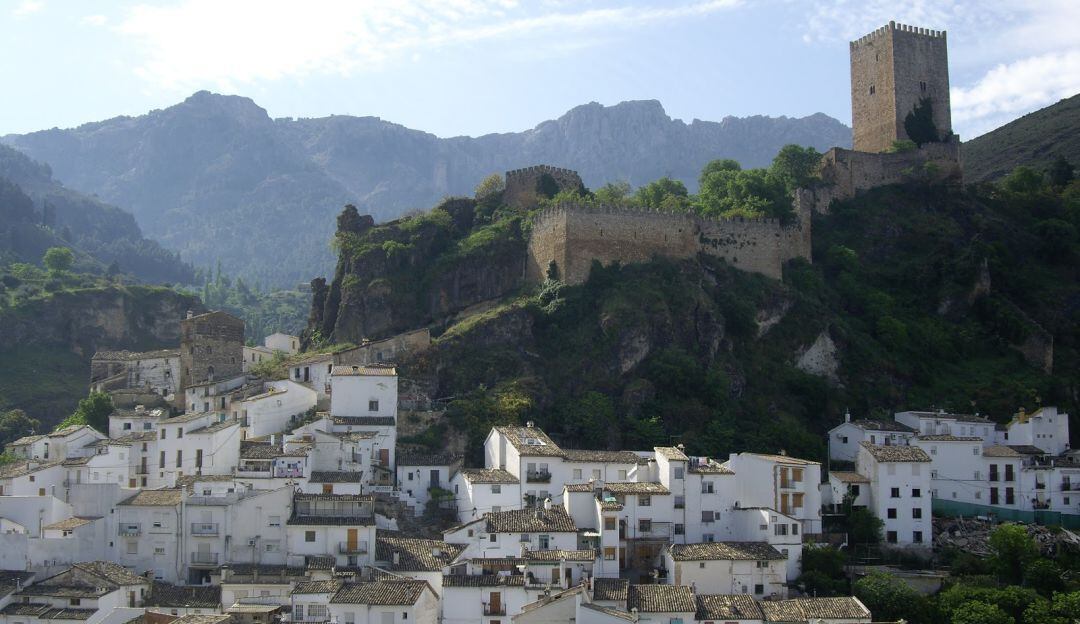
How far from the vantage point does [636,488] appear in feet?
162

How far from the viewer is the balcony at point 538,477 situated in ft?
164

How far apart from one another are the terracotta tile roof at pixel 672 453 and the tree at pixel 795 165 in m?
32.0

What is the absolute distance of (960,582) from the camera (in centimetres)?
4719

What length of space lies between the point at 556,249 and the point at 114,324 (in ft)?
123

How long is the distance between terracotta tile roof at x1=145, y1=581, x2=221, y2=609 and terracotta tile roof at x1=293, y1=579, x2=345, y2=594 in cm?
291

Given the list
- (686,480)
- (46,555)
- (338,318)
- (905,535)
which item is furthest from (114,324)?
(905,535)

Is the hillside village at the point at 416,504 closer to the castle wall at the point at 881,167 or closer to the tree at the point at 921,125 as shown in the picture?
the castle wall at the point at 881,167

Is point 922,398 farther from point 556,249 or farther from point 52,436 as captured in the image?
point 52,436

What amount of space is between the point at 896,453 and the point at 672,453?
9910 mm

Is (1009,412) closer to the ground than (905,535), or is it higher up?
higher up

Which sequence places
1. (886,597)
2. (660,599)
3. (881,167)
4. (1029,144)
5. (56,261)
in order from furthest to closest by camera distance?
(1029,144) < (56,261) < (881,167) < (886,597) < (660,599)

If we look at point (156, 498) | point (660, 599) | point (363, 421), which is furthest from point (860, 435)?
point (156, 498)

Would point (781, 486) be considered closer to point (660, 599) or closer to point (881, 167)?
point (660, 599)

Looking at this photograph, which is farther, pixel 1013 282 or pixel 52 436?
pixel 1013 282
